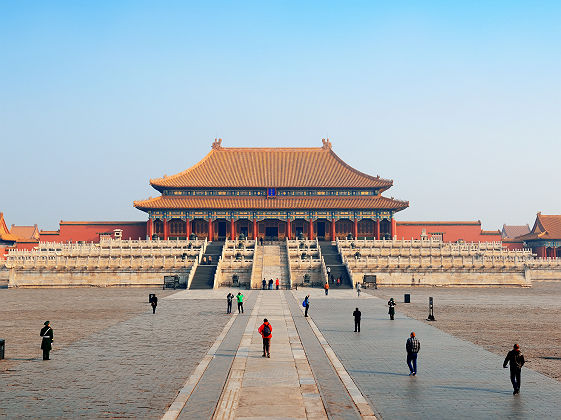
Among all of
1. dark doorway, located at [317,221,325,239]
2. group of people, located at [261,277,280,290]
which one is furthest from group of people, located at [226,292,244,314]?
dark doorway, located at [317,221,325,239]

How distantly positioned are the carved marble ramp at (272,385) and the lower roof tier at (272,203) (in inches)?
1979

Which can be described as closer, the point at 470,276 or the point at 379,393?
the point at 379,393

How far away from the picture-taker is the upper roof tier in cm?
7244

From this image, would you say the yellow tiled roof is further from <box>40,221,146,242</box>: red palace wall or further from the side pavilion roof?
the side pavilion roof

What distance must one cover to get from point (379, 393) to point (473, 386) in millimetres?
2324

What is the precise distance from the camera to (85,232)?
6988 centimetres

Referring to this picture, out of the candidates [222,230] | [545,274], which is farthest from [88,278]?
[545,274]

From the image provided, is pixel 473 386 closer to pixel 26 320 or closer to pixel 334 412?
pixel 334 412

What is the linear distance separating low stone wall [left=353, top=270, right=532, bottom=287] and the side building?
22.3m

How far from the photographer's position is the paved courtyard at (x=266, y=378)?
10500 millimetres

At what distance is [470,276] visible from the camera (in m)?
47.5

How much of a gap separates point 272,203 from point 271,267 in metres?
23.5

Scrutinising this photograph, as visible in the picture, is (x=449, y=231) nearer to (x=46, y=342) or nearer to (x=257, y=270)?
(x=257, y=270)

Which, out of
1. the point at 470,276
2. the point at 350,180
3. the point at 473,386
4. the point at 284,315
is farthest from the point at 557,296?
the point at 350,180
